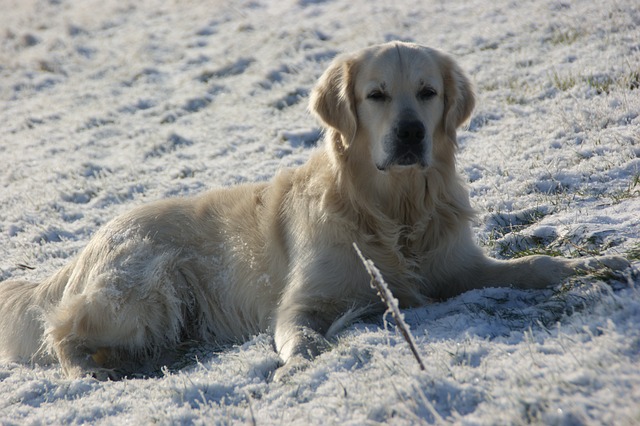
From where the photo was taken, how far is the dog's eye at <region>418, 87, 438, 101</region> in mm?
4039

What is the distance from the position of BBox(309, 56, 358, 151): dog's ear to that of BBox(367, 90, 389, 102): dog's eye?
6.2 inches

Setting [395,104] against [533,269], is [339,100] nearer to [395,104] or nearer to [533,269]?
[395,104]

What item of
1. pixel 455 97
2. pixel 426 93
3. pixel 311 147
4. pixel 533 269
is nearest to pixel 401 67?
pixel 426 93

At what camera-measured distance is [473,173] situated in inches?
233

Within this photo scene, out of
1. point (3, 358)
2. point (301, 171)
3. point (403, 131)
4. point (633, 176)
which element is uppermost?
point (403, 131)

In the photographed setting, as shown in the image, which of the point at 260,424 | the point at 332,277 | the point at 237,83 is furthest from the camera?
the point at 237,83

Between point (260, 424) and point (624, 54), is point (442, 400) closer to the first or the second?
point (260, 424)

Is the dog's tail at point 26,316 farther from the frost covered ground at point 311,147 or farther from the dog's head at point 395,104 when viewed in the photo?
the dog's head at point 395,104

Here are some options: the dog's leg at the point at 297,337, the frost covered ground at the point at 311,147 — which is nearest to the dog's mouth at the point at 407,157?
the frost covered ground at the point at 311,147

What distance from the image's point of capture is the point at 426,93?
4066 millimetres

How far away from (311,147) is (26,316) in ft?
13.3

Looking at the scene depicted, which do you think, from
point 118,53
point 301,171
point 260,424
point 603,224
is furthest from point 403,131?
point 118,53

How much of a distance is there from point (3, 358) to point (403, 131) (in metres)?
3.11

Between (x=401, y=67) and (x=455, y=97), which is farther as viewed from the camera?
(x=455, y=97)
